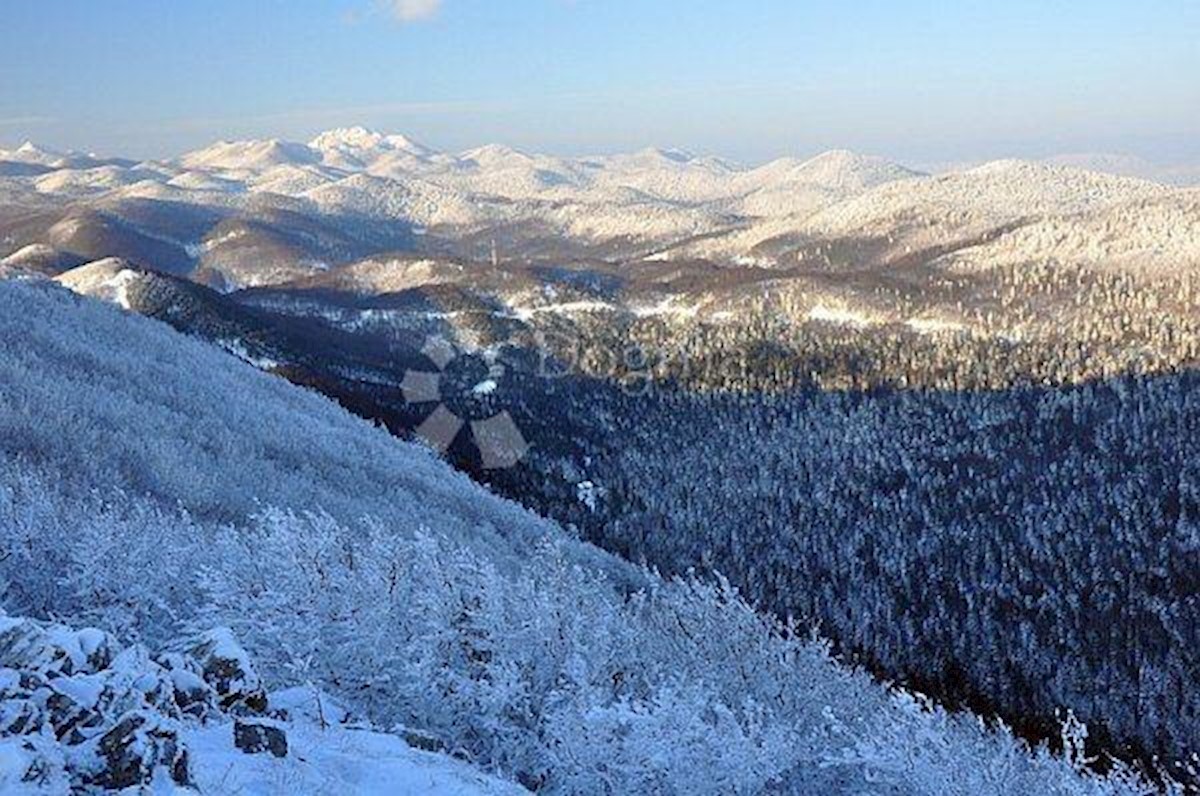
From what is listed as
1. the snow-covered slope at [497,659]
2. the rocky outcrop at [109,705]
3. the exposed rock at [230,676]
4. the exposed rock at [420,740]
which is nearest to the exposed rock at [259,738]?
the rocky outcrop at [109,705]

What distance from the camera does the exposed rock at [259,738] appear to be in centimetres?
1477

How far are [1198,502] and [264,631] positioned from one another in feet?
606

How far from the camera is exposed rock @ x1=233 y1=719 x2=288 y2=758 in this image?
48.4 feet

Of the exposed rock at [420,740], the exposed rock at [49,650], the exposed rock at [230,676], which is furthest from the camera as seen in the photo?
the exposed rock at [420,740]

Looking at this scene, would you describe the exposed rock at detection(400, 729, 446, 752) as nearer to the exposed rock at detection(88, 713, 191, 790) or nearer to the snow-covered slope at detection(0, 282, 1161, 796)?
the snow-covered slope at detection(0, 282, 1161, 796)

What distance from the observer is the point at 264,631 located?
22109 millimetres

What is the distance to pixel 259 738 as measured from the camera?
14.9 metres

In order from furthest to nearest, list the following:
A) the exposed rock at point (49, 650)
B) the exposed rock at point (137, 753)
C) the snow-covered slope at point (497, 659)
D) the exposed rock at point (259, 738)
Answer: the snow-covered slope at point (497, 659) → the exposed rock at point (259, 738) → the exposed rock at point (49, 650) → the exposed rock at point (137, 753)

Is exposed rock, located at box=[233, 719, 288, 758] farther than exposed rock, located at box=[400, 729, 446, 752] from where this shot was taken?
No

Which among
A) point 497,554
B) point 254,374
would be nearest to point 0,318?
point 254,374

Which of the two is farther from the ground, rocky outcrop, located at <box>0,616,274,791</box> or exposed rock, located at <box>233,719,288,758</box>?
rocky outcrop, located at <box>0,616,274,791</box>

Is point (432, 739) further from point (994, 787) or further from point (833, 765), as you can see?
point (994, 787)

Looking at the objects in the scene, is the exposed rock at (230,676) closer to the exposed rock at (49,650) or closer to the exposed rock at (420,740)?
the exposed rock at (49,650)

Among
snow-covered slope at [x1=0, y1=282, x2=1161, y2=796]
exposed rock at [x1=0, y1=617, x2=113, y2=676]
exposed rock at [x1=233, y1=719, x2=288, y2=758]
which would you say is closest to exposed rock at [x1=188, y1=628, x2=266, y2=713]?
snow-covered slope at [x1=0, y1=282, x2=1161, y2=796]
